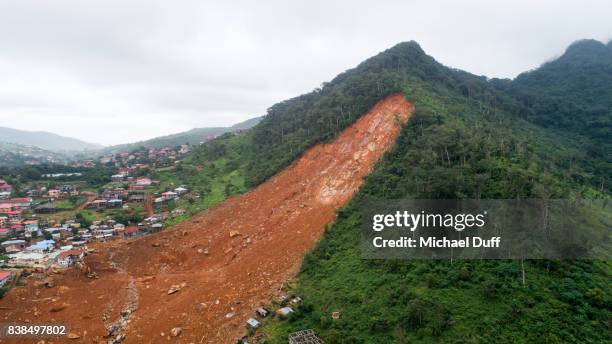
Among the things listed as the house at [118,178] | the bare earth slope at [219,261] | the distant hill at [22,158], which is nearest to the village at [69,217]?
the house at [118,178]

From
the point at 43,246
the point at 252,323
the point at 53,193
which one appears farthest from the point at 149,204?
the point at 252,323

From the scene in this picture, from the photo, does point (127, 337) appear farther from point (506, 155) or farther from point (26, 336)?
point (506, 155)

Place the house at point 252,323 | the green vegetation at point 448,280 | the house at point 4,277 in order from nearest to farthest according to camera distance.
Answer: the green vegetation at point 448,280 → the house at point 252,323 → the house at point 4,277

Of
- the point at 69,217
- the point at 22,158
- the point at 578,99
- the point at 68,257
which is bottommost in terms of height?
the point at 68,257

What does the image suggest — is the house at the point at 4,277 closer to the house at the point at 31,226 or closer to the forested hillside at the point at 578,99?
the house at the point at 31,226

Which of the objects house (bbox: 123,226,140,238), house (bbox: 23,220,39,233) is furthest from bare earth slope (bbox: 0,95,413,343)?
house (bbox: 23,220,39,233)

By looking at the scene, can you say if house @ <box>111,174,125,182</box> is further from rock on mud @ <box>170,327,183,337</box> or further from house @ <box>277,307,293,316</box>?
A: house @ <box>277,307,293,316</box>

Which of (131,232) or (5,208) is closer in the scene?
(131,232)

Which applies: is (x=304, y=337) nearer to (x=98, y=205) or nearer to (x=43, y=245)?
(x=43, y=245)
